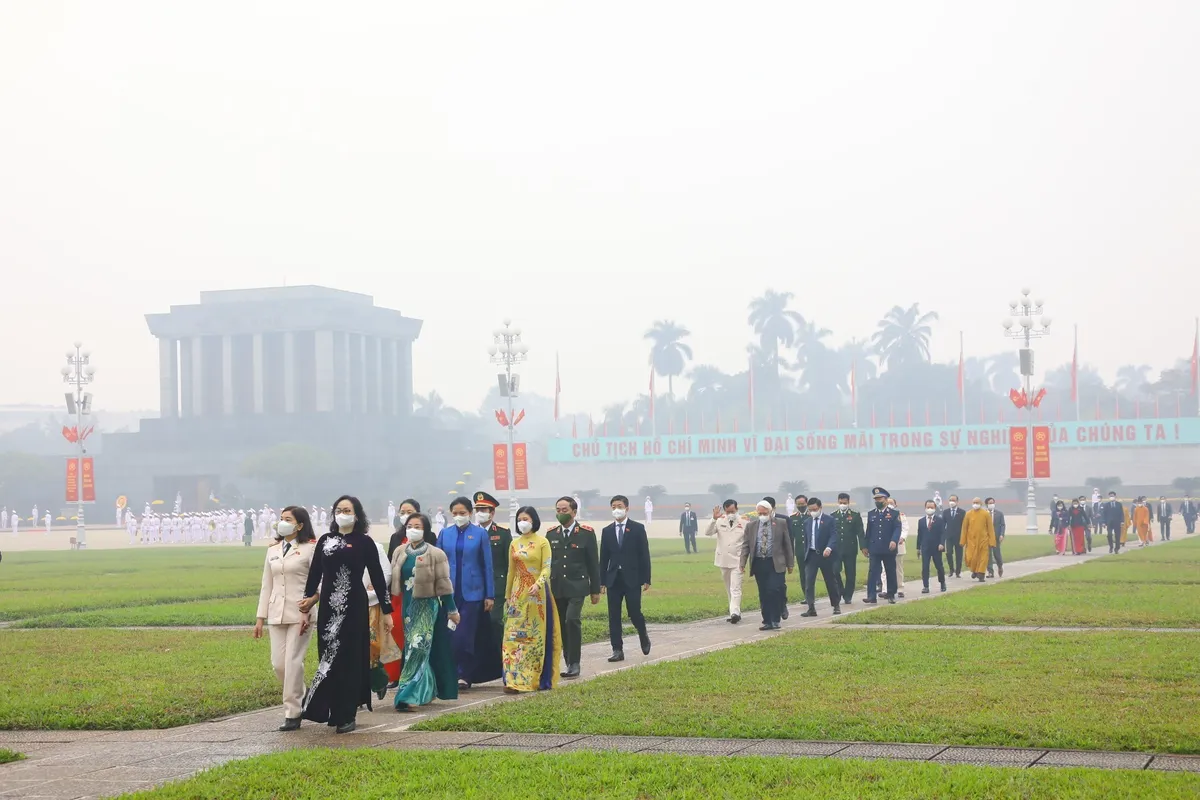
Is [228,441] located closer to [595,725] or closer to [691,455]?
[691,455]

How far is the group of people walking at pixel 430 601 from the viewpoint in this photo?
406 inches

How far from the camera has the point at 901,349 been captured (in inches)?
4855

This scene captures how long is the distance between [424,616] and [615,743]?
274cm

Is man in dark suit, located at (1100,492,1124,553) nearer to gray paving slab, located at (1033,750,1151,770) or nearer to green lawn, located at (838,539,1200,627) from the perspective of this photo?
green lawn, located at (838,539,1200,627)

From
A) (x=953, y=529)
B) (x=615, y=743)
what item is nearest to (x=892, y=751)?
(x=615, y=743)

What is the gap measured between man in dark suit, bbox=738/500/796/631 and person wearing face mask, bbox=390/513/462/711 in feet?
20.9

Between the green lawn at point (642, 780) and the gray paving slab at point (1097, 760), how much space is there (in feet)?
1.08

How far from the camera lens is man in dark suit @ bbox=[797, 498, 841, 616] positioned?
65.3ft

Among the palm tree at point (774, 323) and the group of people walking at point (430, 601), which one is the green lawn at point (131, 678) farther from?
the palm tree at point (774, 323)

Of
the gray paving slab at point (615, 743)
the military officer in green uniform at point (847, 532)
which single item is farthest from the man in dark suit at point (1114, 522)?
the gray paving slab at point (615, 743)

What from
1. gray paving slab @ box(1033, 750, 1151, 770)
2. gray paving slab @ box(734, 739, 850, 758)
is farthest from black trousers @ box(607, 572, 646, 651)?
gray paving slab @ box(1033, 750, 1151, 770)

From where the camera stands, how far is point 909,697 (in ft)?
35.5

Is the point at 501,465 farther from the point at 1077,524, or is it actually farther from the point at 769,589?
the point at 769,589

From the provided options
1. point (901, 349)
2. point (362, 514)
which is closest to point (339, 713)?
point (362, 514)
